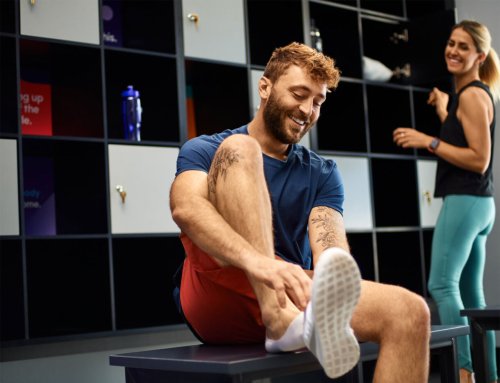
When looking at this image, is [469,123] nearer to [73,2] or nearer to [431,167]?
[431,167]

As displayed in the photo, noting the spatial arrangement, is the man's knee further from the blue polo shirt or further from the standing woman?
the standing woman

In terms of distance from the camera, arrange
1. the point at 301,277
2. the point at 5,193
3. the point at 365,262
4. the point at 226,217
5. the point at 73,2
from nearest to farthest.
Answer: the point at 301,277
the point at 226,217
the point at 5,193
the point at 73,2
the point at 365,262

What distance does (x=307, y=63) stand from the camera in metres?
1.96

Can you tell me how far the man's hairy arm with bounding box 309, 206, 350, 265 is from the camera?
77.0 inches

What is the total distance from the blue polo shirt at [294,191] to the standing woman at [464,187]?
3.07 feet

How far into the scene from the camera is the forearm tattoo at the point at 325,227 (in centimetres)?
196

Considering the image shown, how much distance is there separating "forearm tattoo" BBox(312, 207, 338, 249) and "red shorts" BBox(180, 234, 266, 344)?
0.31m

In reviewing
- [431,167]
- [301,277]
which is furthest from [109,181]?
[431,167]

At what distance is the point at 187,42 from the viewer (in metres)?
3.23

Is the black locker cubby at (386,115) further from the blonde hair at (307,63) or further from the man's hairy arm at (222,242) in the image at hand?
the man's hairy arm at (222,242)

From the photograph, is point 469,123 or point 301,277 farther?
point 469,123

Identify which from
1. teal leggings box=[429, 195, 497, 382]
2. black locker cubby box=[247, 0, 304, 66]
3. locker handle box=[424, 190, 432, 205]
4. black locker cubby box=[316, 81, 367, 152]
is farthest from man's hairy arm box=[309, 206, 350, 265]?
locker handle box=[424, 190, 432, 205]

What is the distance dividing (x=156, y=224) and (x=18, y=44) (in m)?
0.83

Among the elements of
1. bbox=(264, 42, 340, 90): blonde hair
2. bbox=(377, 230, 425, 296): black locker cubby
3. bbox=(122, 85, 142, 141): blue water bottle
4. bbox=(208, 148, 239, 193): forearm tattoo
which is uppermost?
bbox=(122, 85, 142, 141): blue water bottle
